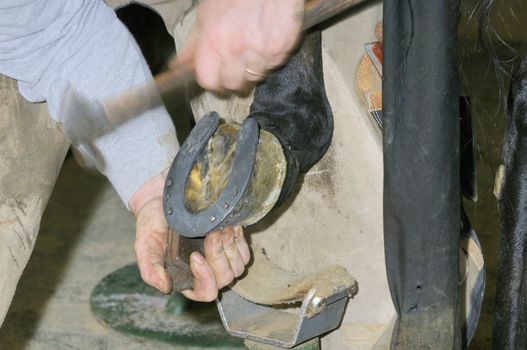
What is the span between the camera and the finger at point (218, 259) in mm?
1082

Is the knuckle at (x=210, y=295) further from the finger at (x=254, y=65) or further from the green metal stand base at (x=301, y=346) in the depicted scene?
the finger at (x=254, y=65)

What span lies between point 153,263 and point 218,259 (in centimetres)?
9

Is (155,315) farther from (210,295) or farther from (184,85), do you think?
(184,85)

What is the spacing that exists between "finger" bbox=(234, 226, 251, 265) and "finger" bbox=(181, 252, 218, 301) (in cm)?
5

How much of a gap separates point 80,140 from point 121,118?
129 millimetres

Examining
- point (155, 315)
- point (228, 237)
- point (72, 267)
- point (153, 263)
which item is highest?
point (228, 237)

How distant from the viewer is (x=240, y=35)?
33.0 inches

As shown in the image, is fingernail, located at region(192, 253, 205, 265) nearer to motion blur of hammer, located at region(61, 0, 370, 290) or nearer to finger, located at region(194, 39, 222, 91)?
motion blur of hammer, located at region(61, 0, 370, 290)

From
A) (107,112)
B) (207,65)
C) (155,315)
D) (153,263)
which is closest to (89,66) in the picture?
(107,112)

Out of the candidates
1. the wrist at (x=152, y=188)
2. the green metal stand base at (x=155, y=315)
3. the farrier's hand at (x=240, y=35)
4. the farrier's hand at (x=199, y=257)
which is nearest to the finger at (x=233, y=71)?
the farrier's hand at (x=240, y=35)

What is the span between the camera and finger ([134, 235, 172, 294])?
1.11 m

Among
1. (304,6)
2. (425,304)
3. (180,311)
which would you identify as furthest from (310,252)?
(180,311)

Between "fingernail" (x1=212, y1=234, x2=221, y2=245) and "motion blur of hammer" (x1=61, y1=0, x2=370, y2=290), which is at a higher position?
"fingernail" (x1=212, y1=234, x2=221, y2=245)

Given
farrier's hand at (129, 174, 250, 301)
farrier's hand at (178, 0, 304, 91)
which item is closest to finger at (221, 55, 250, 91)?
farrier's hand at (178, 0, 304, 91)
